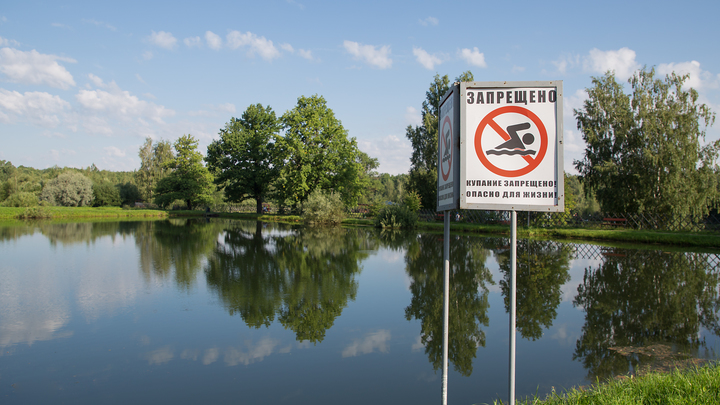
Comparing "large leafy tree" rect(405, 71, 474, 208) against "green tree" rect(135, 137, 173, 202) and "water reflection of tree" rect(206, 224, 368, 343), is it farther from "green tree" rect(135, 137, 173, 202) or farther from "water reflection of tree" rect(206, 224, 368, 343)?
"green tree" rect(135, 137, 173, 202)

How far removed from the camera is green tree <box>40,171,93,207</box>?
61688mm

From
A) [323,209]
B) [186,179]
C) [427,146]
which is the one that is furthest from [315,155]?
[186,179]

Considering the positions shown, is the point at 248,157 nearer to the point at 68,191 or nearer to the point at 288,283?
the point at 68,191

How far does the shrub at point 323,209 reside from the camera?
39000mm

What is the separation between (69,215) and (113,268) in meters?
46.2

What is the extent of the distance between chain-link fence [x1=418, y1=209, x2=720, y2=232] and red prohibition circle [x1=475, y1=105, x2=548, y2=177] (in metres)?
24.9

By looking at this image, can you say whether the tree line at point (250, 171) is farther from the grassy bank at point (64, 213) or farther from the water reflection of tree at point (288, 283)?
the water reflection of tree at point (288, 283)

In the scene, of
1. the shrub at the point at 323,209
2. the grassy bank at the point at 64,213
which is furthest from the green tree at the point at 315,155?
the grassy bank at the point at 64,213

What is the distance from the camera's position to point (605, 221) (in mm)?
31312

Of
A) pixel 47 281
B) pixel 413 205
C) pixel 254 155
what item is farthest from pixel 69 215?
pixel 47 281

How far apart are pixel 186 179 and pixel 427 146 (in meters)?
36.4

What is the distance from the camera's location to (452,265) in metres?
15.2

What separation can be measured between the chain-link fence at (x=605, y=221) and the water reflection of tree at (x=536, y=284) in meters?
8.96

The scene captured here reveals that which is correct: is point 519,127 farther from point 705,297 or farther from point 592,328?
point 705,297
